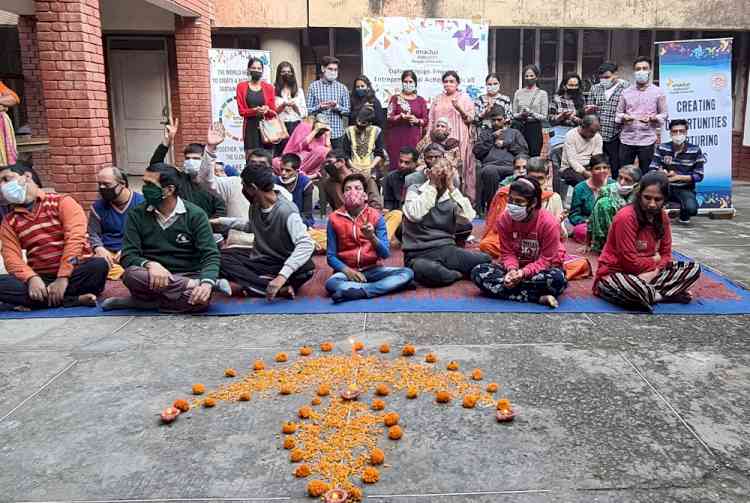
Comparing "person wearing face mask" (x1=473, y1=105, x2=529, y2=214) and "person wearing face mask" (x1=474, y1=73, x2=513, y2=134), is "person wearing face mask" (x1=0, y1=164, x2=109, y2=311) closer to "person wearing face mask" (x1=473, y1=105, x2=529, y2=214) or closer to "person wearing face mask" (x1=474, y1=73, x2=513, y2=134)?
"person wearing face mask" (x1=473, y1=105, x2=529, y2=214)

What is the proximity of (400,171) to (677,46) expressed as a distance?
457 cm

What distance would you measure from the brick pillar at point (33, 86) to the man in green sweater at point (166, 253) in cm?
622

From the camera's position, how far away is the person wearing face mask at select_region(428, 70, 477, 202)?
28.5ft

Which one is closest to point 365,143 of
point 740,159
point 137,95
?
point 137,95

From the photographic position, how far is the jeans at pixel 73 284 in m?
4.88

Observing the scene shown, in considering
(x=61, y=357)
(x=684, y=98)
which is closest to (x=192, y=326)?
(x=61, y=357)

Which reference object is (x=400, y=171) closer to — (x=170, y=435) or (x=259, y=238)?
(x=259, y=238)

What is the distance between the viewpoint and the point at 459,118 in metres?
8.78

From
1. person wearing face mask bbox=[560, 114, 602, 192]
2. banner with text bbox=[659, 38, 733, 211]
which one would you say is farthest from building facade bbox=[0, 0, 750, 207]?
person wearing face mask bbox=[560, 114, 602, 192]

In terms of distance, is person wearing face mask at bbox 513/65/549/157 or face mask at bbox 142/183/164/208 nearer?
face mask at bbox 142/183/164/208

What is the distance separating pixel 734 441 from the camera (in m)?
2.86

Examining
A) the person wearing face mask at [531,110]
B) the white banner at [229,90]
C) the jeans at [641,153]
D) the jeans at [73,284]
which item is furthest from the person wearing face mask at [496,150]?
the jeans at [73,284]

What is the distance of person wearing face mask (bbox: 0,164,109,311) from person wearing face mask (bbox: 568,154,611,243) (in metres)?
5.03

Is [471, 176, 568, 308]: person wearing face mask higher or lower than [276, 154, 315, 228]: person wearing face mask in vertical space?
lower
